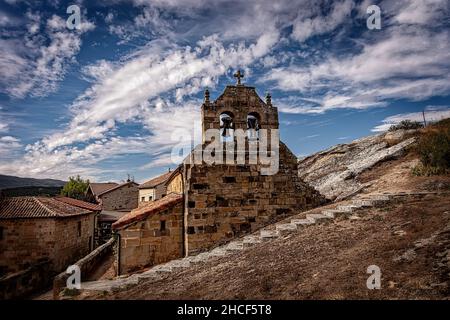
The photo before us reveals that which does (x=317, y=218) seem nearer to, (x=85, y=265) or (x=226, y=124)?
(x=226, y=124)

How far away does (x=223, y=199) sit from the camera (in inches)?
410

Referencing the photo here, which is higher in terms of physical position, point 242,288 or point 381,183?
point 381,183

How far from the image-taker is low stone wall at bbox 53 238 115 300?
29.9ft

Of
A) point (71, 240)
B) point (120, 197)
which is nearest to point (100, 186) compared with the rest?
point (120, 197)

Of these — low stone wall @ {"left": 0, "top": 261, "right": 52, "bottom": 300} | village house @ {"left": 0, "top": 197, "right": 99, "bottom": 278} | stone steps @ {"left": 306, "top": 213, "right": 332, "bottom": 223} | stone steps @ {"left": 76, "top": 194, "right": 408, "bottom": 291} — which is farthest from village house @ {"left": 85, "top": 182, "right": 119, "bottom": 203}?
stone steps @ {"left": 306, "top": 213, "right": 332, "bottom": 223}

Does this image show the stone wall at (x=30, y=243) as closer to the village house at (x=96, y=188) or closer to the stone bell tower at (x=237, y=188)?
the stone bell tower at (x=237, y=188)

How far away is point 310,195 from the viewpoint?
443 inches

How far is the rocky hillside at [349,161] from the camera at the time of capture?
14316 millimetres

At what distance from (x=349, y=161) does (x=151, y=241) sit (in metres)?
13.5
